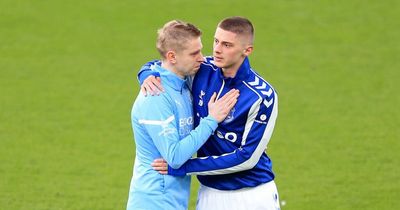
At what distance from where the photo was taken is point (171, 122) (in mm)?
6473

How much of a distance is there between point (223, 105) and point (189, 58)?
0.43m

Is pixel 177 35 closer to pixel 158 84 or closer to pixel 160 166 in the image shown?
pixel 158 84

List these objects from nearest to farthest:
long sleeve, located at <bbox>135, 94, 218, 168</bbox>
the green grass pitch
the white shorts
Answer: long sleeve, located at <bbox>135, 94, 218, 168</bbox>
the white shorts
the green grass pitch

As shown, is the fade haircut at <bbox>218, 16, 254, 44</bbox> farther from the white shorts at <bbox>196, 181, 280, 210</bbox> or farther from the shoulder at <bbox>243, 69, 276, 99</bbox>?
the white shorts at <bbox>196, 181, 280, 210</bbox>

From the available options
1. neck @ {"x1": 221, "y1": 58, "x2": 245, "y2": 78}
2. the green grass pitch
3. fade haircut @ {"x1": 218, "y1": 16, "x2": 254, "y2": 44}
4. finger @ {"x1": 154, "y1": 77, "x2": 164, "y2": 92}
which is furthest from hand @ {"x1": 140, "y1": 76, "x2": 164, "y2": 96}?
the green grass pitch

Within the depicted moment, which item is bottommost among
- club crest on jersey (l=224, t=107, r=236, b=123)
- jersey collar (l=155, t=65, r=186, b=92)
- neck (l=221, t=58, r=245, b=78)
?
club crest on jersey (l=224, t=107, r=236, b=123)

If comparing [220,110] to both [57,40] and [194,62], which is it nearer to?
[194,62]

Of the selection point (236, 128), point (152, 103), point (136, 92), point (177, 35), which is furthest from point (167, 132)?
point (136, 92)

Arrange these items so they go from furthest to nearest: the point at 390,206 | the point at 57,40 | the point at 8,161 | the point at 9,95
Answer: the point at 57,40
the point at 9,95
the point at 8,161
the point at 390,206

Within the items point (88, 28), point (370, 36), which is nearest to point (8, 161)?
point (88, 28)

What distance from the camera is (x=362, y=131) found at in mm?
12188

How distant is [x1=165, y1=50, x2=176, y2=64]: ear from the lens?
657cm

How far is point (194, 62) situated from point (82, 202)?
150 inches

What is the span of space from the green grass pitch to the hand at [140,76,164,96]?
3.51m
